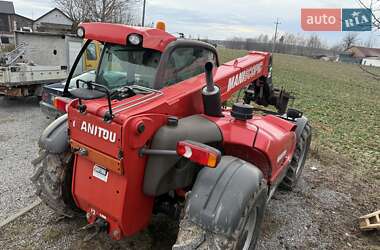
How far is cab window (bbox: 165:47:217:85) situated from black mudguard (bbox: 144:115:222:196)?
577 millimetres

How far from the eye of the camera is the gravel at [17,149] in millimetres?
4211

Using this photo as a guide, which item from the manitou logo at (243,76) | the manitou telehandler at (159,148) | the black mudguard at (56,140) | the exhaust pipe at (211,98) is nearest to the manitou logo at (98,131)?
the manitou telehandler at (159,148)

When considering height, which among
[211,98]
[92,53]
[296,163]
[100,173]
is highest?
[92,53]

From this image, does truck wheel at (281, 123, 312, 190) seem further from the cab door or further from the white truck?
the cab door

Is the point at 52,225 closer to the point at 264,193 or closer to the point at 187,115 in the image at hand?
the point at 187,115

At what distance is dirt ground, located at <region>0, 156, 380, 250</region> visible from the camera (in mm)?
3326

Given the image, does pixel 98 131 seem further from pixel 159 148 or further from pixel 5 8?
pixel 5 8

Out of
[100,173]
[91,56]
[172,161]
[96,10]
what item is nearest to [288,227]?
[172,161]

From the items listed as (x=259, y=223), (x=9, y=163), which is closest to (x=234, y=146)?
(x=259, y=223)

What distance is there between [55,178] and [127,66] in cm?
133

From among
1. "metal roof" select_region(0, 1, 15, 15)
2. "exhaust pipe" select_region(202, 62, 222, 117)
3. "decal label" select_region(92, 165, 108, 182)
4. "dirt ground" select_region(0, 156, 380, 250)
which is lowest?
"dirt ground" select_region(0, 156, 380, 250)

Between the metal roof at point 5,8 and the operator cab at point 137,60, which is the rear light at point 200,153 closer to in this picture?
the operator cab at point 137,60

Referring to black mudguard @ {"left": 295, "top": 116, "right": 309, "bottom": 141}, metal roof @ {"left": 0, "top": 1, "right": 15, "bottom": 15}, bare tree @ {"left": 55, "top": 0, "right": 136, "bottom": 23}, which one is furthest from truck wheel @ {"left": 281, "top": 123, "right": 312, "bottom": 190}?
metal roof @ {"left": 0, "top": 1, "right": 15, "bottom": 15}

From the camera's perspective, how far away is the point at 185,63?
135 inches
